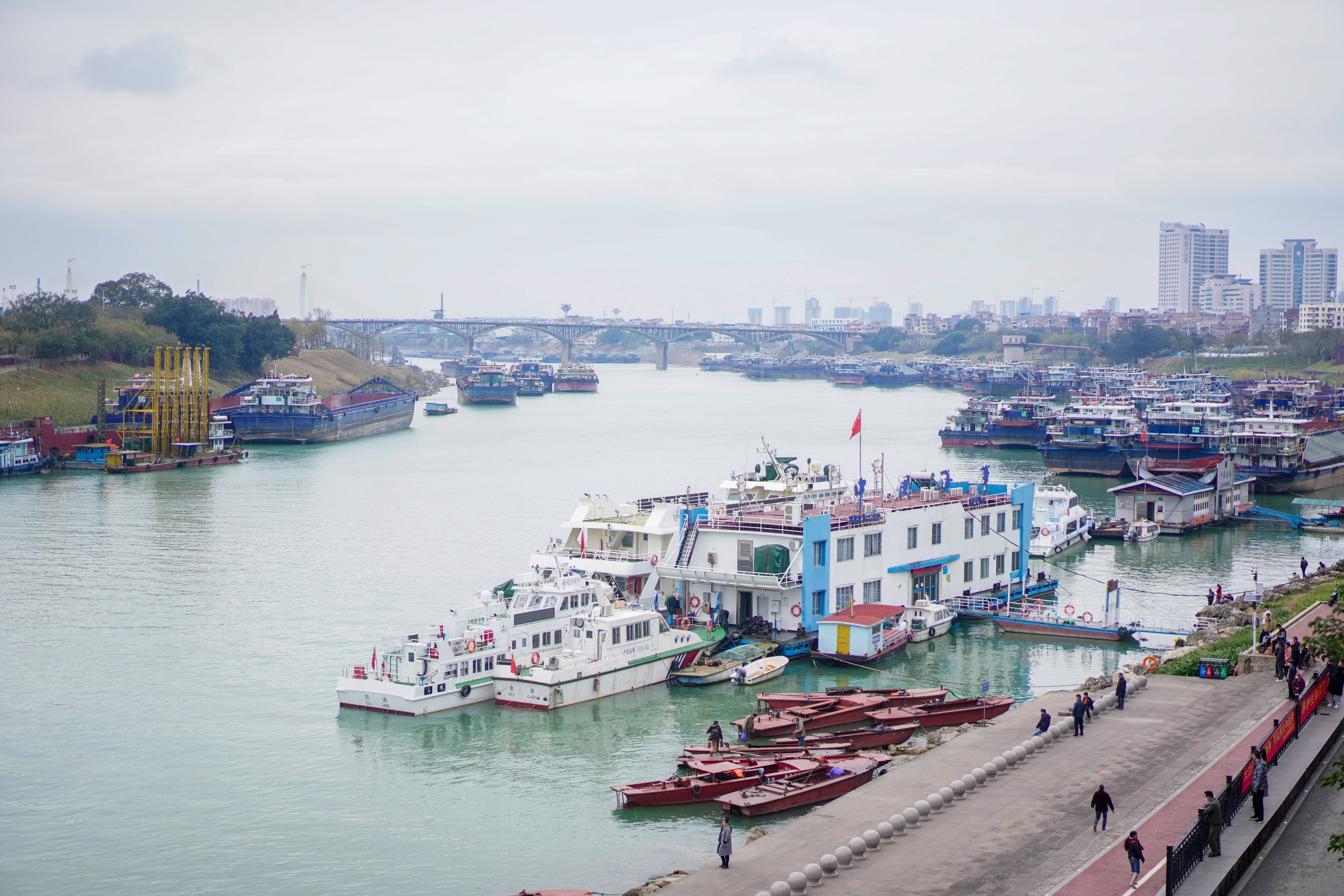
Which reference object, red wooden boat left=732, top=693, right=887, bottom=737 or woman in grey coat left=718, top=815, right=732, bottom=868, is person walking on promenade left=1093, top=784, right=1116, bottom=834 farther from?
red wooden boat left=732, top=693, right=887, bottom=737

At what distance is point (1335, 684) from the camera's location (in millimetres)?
24578

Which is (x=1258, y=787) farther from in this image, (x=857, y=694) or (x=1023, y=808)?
(x=857, y=694)

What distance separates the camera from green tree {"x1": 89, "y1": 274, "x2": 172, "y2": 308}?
14212 centimetres

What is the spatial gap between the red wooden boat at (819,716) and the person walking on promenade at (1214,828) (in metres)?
10.6

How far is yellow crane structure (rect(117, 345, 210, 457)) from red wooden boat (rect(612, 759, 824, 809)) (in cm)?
7276

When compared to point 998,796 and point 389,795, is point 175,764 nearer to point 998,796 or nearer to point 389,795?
point 389,795

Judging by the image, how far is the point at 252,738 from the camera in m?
28.1

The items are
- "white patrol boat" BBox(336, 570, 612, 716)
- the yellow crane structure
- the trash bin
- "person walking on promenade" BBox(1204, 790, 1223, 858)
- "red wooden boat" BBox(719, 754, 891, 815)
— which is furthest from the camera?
the yellow crane structure

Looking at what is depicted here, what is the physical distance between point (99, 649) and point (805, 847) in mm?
24223

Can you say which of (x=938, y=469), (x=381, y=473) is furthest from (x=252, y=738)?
(x=938, y=469)

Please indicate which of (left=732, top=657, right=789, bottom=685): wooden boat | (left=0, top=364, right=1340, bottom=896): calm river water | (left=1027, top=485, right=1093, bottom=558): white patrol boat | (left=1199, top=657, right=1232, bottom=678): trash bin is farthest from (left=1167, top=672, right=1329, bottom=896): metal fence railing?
(left=1027, top=485, right=1093, bottom=558): white patrol boat

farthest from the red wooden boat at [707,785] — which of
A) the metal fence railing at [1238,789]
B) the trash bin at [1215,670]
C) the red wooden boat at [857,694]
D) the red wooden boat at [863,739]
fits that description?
the trash bin at [1215,670]

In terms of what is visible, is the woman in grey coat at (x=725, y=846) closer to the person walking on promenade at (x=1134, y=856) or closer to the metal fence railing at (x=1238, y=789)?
the person walking on promenade at (x=1134, y=856)

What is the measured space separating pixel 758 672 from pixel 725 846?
42.7ft
